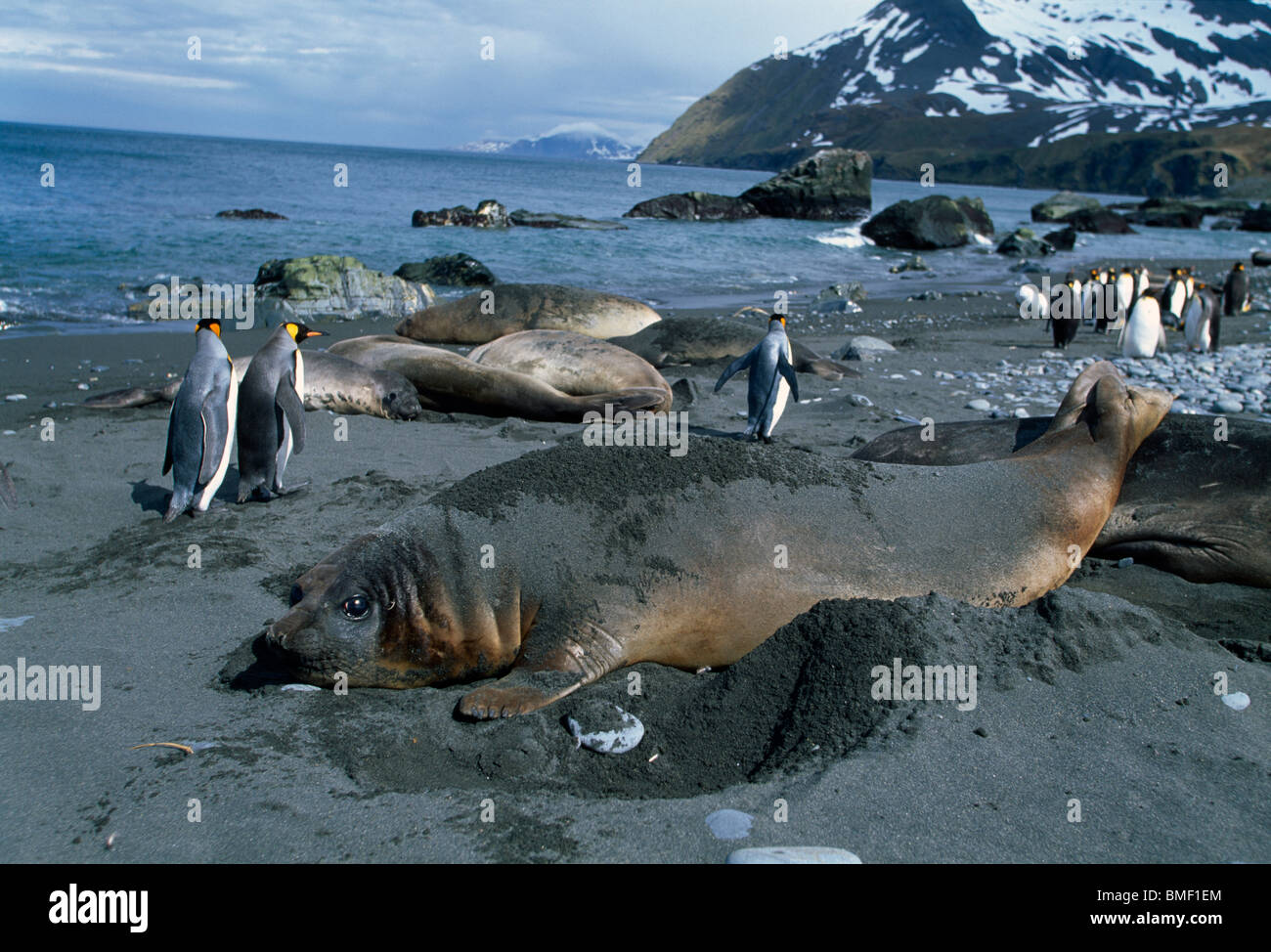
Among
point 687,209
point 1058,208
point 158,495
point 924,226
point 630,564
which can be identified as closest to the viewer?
point 630,564

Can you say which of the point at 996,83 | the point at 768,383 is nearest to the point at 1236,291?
the point at 768,383

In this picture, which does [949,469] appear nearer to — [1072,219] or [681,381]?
[681,381]

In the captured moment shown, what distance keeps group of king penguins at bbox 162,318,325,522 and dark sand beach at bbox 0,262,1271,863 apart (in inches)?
30.7

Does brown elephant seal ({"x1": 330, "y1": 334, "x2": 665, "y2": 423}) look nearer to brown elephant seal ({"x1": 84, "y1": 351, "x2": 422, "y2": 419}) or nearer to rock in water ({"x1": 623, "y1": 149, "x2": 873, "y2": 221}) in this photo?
brown elephant seal ({"x1": 84, "y1": 351, "x2": 422, "y2": 419})

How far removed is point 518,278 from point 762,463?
17615 mm

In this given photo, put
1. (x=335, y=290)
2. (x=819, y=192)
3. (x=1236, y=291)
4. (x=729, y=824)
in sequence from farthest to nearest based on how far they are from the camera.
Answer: (x=819, y=192) < (x=1236, y=291) < (x=335, y=290) < (x=729, y=824)

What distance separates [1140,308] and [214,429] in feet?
40.3

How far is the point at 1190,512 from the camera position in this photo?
454 cm

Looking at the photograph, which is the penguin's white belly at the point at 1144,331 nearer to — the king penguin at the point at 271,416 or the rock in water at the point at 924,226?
the king penguin at the point at 271,416

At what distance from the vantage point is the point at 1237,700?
297 cm

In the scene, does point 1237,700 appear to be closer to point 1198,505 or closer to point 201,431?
point 1198,505

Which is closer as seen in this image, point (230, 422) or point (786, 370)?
point (230, 422)
